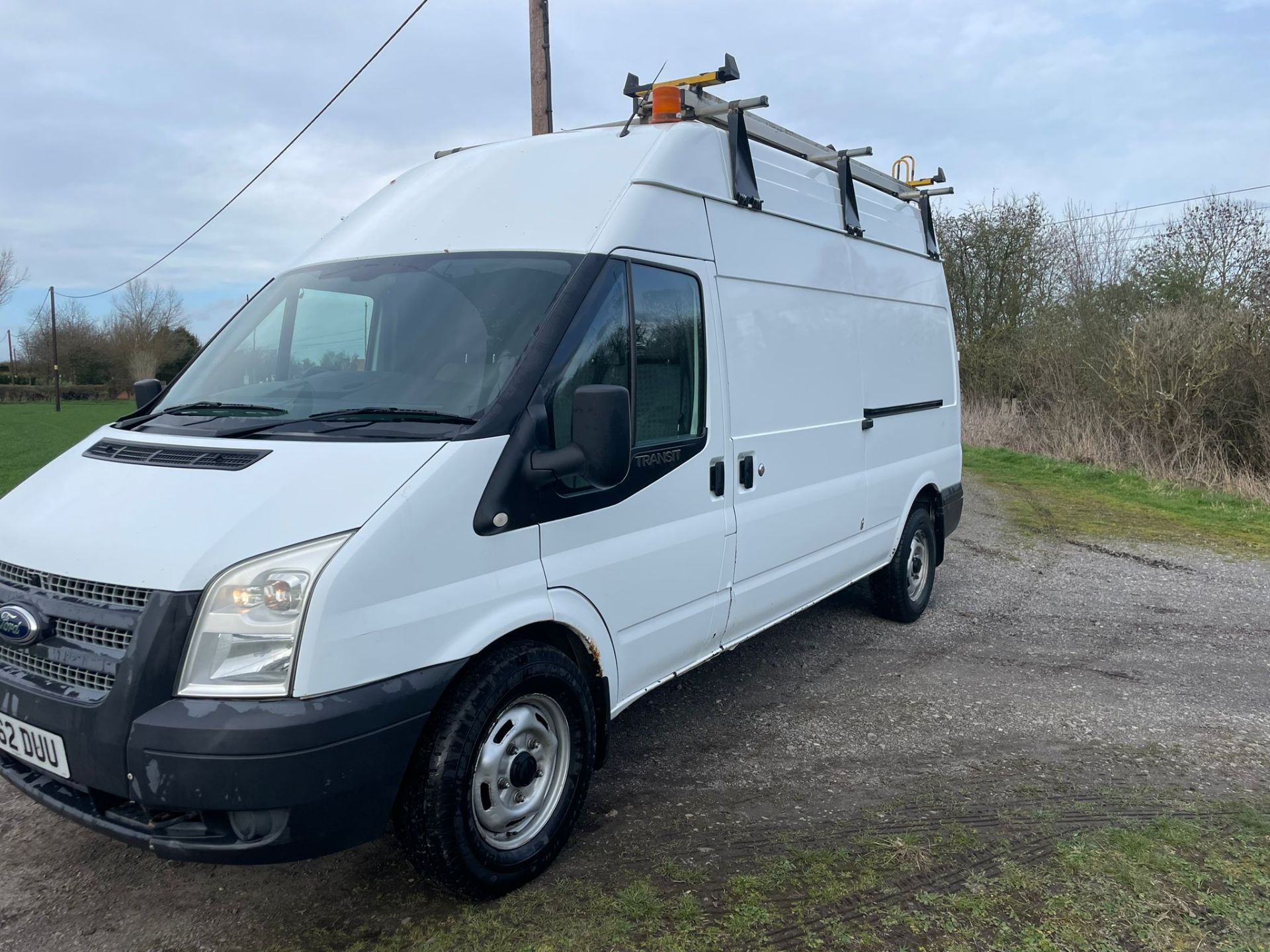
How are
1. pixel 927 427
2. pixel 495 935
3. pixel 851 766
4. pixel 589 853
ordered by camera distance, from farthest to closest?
pixel 927 427 < pixel 851 766 < pixel 589 853 < pixel 495 935

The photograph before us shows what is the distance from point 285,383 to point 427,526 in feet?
3.73

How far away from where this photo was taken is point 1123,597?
7238mm

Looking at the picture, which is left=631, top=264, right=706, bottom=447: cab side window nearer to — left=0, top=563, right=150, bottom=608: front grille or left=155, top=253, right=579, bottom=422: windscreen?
left=155, top=253, right=579, bottom=422: windscreen

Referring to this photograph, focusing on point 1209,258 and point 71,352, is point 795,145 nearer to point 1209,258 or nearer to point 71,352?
point 1209,258

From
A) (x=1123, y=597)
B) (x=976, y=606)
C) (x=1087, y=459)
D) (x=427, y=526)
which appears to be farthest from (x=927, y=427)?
(x=1087, y=459)

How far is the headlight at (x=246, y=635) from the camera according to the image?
243cm

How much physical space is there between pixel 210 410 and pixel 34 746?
1.28 meters

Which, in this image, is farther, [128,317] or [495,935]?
[128,317]

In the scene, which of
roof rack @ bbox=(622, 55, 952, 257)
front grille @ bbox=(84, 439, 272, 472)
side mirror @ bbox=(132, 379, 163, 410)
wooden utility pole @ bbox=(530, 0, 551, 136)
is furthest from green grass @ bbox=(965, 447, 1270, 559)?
front grille @ bbox=(84, 439, 272, 472)

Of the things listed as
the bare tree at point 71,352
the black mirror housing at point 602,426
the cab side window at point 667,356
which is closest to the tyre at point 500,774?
the black mirror housing at point 602,426

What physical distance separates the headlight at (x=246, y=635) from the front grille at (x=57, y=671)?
0.88 ft

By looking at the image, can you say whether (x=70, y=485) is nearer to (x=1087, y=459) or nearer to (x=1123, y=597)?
(x=1123, y=597)

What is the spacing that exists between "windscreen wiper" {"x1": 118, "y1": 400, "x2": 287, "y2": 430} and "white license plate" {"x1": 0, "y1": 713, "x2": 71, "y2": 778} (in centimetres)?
116

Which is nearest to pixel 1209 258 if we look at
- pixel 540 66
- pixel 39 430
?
pixel 540 66
